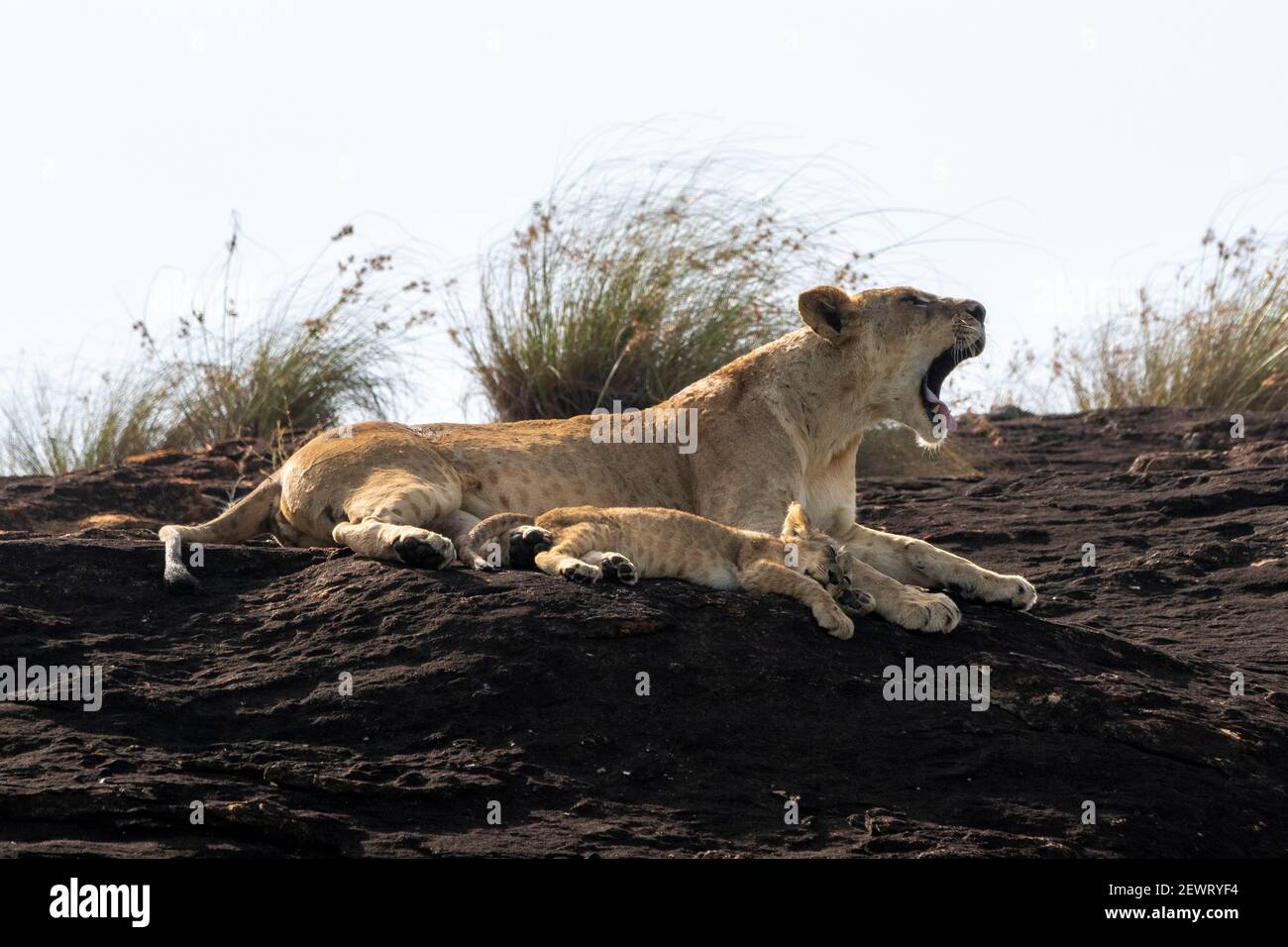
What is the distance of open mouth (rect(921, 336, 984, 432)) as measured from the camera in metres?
8.48

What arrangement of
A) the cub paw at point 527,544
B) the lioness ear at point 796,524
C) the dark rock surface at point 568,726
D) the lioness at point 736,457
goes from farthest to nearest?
the lioness at point 736,457 → the lioness ear at point 796,524 → the cub paw at point 527,544 → the dark rock surface at point 568,726

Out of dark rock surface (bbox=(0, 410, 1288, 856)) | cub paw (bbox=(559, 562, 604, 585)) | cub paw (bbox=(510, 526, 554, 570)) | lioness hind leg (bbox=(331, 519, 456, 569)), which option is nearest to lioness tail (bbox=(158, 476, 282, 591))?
dark rock surface (bbox=(0, 410, 1288, 856))

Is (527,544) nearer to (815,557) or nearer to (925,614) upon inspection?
(815,557)

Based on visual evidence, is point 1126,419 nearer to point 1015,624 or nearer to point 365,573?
point 1015,624

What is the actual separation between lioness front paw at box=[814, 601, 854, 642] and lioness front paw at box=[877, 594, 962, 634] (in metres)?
0.29

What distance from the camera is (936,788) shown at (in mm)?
5871

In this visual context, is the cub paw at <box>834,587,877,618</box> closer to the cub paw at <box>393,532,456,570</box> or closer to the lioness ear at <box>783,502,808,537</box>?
the lioness ear at <box>783,502,808,537</box>

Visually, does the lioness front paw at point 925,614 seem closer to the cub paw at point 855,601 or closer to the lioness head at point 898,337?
the cub paw at point 855,601

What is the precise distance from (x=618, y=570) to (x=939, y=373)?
2.61m

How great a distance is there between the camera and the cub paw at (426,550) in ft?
22.5

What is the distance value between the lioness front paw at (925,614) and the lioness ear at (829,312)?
1.93 meters

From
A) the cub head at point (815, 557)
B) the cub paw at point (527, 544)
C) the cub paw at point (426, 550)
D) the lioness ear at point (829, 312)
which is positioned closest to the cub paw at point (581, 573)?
the cub paw at point (527, 544)

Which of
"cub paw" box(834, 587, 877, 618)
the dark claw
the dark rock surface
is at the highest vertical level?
the dark claw
